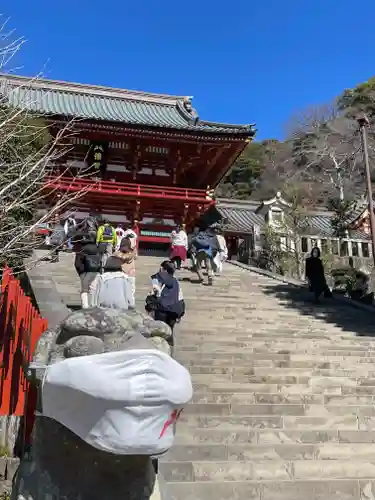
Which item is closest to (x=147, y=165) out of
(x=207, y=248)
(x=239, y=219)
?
(x=207, y=248)

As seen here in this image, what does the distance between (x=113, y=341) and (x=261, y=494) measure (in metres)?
2.79

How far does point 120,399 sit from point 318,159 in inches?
1436

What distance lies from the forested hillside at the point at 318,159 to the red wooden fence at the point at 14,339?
77.8ft

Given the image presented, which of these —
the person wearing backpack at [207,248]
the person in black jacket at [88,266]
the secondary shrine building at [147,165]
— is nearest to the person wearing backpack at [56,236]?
the person in black jacket at [88,266]

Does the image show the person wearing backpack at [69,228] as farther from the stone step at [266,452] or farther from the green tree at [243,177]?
the green tree at [243,177]

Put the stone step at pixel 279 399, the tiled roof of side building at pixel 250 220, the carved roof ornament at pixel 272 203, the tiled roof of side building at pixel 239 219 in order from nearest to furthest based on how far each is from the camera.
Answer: the stone step at pixel 279 399 < the tiled roof of side building at pixel 239 219 < the tiled roof of side building at pixel 250 220 < the carved roof ornament at pixel 272 203

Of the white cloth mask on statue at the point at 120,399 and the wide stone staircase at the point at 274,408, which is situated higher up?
the white cloth mask on statue at the point at 120,399

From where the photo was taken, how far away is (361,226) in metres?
25.6

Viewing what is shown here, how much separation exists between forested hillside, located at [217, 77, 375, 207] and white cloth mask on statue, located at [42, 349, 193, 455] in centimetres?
2615

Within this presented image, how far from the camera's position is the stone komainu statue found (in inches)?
57.9

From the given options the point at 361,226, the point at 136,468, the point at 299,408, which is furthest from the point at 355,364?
the point at 361,226

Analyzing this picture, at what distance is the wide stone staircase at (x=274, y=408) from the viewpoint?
373 centimetres

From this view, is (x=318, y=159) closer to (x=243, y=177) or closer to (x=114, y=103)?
(x=243, y=177)

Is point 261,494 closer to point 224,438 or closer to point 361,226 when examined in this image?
point 224,438
